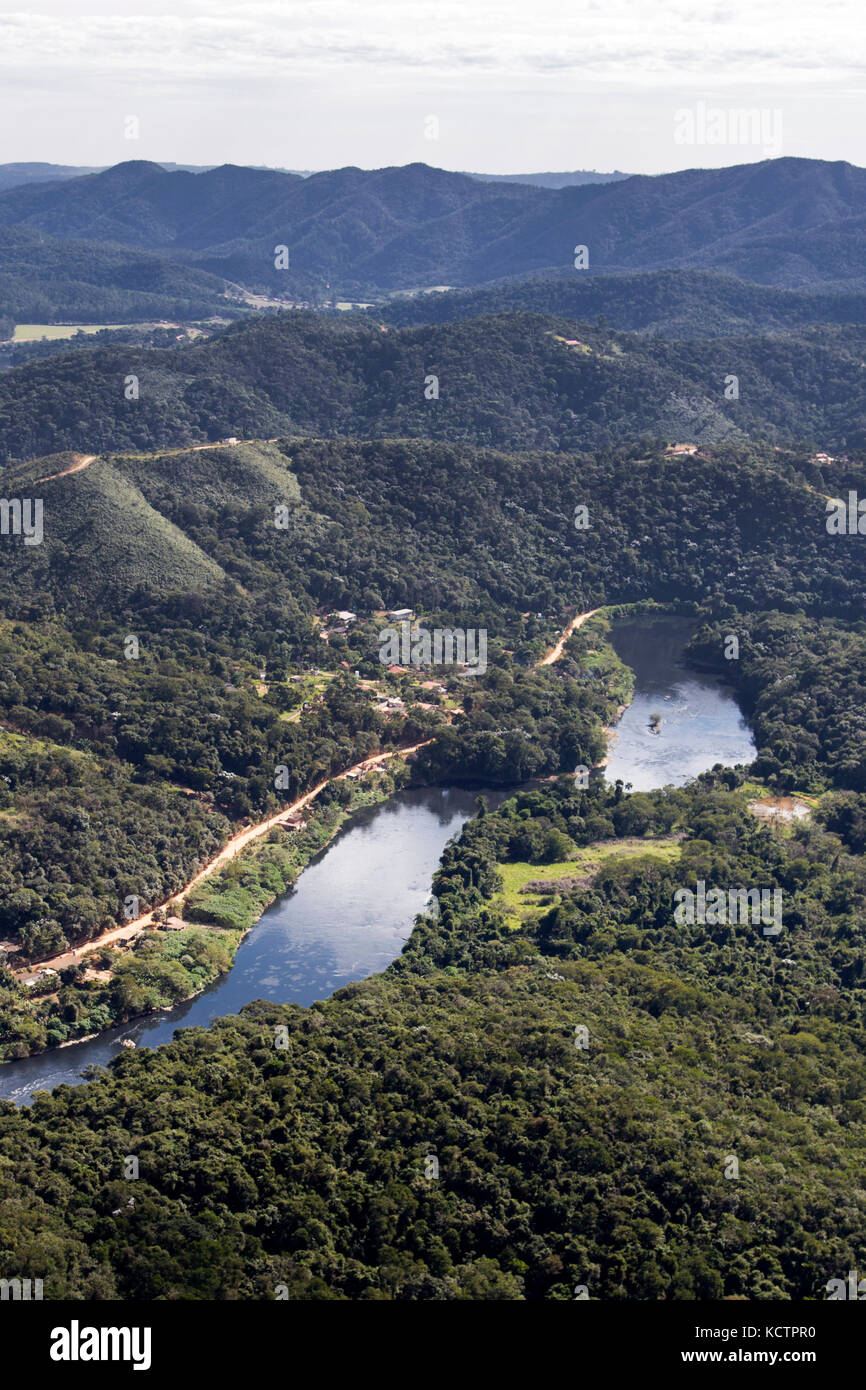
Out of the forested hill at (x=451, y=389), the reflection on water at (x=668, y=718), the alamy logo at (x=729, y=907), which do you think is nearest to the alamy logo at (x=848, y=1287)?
the alamy logo at (x=729, y=907)

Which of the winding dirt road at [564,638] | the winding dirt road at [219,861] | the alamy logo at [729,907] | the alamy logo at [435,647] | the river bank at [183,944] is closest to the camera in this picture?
the river bank at [183,944]

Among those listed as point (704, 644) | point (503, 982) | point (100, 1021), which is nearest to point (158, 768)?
point (100, 1021)

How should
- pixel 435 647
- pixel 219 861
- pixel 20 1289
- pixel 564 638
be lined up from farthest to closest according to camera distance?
pixel 564 638
pixel 435 647
pixel 219 861
pixel 20 1289

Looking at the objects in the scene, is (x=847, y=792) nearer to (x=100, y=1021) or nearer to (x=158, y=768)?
(x=158, y=768)

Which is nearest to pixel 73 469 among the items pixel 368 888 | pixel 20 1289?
pixel 368 888

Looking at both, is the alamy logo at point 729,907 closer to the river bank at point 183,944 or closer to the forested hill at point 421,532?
the river bank at point 183,944

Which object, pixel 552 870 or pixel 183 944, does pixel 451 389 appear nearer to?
pixel 552 870
